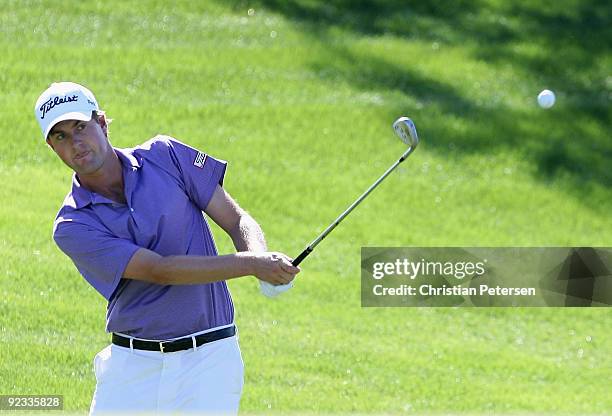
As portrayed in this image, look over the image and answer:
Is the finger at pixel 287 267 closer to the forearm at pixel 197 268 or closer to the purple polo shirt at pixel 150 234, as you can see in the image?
the forearm at pixel 197 268

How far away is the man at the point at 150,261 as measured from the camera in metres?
4.46

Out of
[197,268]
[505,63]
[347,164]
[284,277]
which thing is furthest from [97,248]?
[505,63]

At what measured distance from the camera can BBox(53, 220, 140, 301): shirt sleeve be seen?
445 centimetres

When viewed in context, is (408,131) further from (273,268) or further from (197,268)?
(197,268)

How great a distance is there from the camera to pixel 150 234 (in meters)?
4.58

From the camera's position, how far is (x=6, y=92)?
11.4 metres

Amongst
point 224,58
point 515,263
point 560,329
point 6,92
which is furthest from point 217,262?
point 224,58

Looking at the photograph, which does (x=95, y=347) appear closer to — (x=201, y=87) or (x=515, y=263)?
(x=515, y=263)

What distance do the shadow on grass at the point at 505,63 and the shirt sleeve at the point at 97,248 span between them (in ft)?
25.4

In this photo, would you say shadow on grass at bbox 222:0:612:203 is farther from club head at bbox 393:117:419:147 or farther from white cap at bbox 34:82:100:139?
white cap at bbox 34:82:100:139

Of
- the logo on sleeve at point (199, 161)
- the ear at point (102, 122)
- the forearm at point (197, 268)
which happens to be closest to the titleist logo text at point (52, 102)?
the ear at point (102, 122)

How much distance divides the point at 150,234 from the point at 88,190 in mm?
304

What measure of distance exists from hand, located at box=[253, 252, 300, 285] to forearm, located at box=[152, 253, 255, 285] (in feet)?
0.18

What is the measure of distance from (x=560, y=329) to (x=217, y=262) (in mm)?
5396
